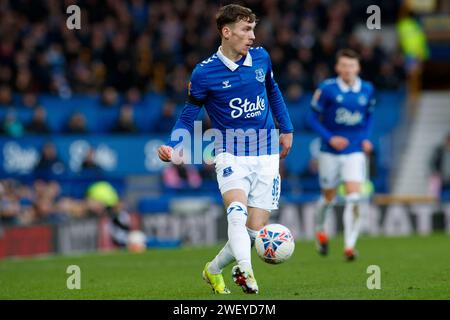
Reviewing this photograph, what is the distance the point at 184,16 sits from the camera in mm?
28828

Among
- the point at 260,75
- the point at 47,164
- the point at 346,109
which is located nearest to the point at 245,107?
the point at 260,75

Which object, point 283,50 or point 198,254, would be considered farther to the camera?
point 283,50

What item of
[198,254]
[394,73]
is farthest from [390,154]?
[198,254]

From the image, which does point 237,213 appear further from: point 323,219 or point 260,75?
point 323,219

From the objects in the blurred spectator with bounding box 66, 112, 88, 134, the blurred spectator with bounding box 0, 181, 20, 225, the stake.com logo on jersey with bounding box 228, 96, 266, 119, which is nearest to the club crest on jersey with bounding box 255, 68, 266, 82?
the stake.com logo on jersey with bounding box 228, 96, 266, 119

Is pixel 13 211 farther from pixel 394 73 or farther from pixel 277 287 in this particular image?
pixel 394 73

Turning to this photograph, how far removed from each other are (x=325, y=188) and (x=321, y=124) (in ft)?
3.12

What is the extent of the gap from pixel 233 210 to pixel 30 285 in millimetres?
3327

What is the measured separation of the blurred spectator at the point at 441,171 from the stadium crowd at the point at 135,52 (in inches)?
102

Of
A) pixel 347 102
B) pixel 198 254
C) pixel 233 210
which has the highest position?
pixel 347 102

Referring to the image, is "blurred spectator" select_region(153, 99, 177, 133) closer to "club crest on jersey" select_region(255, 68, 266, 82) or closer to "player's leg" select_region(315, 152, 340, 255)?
"player's leg" select_region(315, 152, 340, 255)

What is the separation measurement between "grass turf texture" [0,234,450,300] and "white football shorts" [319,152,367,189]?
3.57 ft

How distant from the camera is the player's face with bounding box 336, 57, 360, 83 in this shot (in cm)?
1546

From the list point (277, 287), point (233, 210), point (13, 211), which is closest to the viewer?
point (233, 210)
